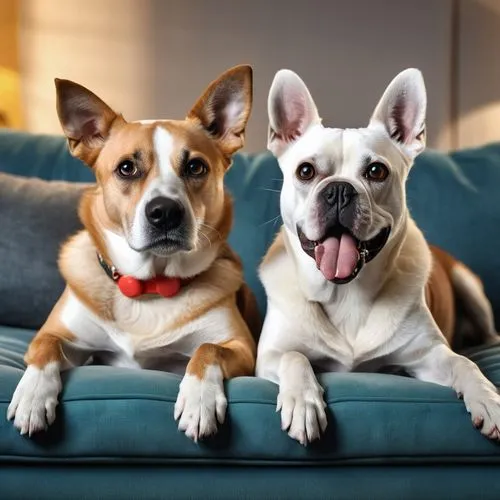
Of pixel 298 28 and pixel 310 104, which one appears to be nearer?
pixel 310 104

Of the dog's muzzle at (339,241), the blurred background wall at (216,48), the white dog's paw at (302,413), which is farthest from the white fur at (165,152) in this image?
the blurred background wall at (216,48)

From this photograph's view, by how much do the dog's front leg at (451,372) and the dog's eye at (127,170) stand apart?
0.80m

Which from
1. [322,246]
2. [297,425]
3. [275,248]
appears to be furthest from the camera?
[275,248]

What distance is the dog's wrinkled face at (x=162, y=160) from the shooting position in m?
1.74

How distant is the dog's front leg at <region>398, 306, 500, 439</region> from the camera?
1451 mm

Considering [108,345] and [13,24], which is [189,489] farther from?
[13,24]

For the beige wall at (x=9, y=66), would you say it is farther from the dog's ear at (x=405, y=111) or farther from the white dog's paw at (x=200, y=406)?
the white dog's paw at (x=200, y=406)

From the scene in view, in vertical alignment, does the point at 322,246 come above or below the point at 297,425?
above

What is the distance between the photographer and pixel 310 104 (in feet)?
6.14

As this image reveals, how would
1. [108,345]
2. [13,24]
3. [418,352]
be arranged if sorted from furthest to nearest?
[13,24]
[108,345]
[418,352]

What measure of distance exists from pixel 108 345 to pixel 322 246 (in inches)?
25.4

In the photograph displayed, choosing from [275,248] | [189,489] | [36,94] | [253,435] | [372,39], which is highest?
[372,39]

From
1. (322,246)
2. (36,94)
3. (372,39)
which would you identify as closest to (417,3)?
(372,39)

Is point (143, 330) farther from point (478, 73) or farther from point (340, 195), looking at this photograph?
point (478, 73)
